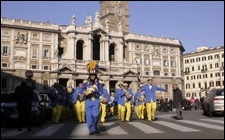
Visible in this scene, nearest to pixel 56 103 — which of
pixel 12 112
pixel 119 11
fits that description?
pixel 12 112

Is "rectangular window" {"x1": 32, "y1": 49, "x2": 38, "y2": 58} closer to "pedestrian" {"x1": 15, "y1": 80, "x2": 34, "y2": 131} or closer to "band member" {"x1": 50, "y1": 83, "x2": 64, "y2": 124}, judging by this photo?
"band member" {"x1": 50, "y1": 83, "x2": 64, "y2": 124}

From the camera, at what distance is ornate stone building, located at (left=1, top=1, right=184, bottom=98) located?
47281 millimetres

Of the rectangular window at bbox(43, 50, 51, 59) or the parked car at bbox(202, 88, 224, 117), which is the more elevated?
the rectangular window at bbox(43, 50, 51, 59)

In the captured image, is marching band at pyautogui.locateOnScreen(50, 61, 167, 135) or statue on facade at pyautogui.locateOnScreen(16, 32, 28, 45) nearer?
marching band at pyautogui.locateOnScreen(50, 61, 167, 135)

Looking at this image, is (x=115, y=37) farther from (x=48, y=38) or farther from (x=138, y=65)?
(x=48, y=38)

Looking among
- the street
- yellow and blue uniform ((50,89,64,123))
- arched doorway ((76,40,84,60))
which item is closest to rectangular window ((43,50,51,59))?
arched doorway ((76,40,84,60))

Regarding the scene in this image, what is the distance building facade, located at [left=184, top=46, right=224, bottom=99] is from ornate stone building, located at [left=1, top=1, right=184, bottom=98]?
1675cm

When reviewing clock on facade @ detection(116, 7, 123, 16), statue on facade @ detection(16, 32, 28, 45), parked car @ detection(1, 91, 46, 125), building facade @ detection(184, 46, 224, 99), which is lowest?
parked car @ detection(1, 91, 46, 125)

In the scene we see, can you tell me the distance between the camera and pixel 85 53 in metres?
52.0

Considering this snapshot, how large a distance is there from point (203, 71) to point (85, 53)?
40.5 meters

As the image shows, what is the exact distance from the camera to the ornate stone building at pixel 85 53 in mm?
47281

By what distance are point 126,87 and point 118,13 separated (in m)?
51.0

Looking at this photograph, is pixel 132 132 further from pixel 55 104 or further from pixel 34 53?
pixel 34 53

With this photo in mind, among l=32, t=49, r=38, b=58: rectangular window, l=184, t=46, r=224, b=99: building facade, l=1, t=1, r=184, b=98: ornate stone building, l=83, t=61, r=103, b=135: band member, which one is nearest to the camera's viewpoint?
l=83, t=61, r=103, b=135: band member
